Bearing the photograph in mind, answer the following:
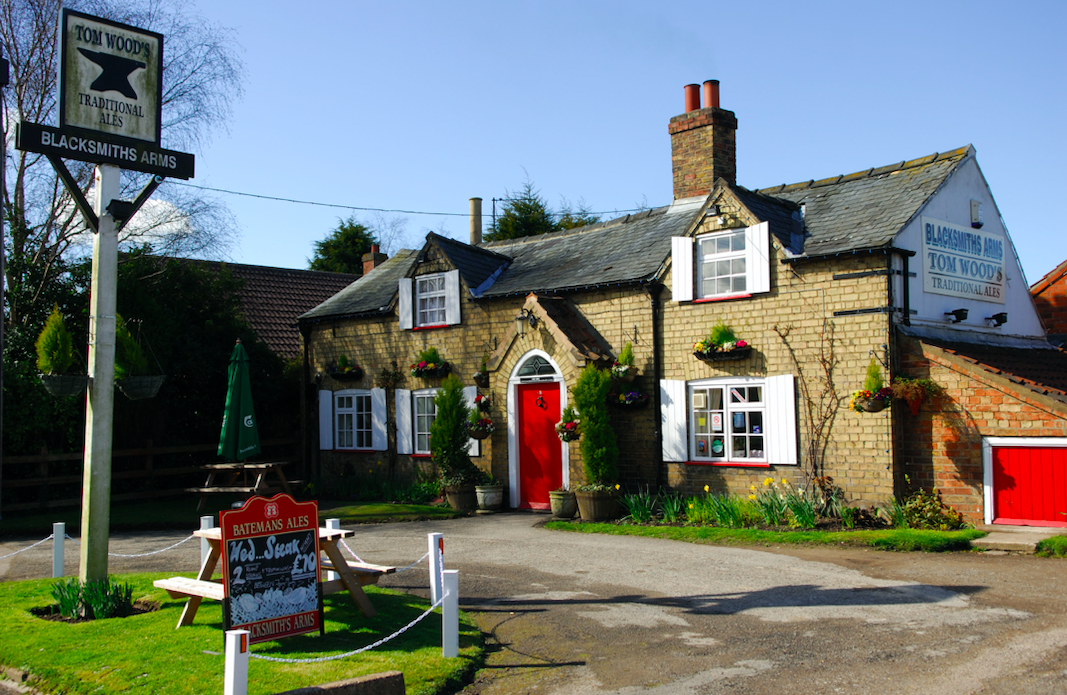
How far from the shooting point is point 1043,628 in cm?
707

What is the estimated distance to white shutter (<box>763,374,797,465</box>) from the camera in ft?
44.6

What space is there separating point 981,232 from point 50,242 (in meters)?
19.7

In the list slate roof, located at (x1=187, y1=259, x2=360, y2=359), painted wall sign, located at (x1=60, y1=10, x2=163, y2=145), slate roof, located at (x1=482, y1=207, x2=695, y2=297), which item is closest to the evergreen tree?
slate roof, located at (x1=187, y1=259, x2=360, y2=359)

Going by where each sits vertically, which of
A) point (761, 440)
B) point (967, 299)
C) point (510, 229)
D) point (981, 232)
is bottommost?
point (761, 440)

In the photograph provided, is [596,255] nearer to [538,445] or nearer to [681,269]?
[681,269]

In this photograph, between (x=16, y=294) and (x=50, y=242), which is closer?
(x=16, y=294)

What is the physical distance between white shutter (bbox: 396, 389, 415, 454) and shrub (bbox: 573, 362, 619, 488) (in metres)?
5.62

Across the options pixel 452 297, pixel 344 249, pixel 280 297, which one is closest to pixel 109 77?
pixel 452 297

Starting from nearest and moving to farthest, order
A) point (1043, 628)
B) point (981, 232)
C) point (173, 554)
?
1. point (1043, 628)
2. point (173, 554)
3. point (981, 232)

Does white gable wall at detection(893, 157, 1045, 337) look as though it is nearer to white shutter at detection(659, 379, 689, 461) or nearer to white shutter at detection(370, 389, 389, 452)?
white shutter at detection(659, 379, 689, 461)

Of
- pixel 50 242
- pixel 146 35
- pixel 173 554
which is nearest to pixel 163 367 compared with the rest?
pixel 50 242

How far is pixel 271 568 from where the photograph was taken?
6.71 m

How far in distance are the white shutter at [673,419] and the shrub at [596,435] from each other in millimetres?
1010

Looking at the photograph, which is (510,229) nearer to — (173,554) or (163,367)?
(163,367)
